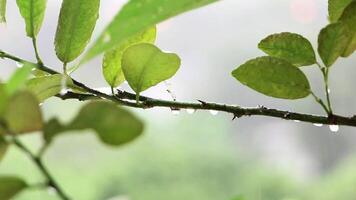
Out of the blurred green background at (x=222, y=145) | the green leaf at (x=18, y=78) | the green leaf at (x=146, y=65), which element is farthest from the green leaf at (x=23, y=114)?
the blurred green background at (x=222, y=145)

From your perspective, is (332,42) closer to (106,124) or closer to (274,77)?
(274,77)

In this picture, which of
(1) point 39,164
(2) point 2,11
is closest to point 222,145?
(2) point 2,11

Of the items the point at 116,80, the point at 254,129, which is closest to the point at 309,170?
A: the point at 254,129

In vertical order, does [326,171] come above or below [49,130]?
below

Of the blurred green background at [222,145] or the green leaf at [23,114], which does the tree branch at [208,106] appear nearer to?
the green leaf at [23,114]

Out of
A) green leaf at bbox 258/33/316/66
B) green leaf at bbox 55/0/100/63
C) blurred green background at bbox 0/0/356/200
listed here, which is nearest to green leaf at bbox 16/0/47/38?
green leaf at bbox 55/0/100/63

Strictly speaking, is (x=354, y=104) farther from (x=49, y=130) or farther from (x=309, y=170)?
(x=49, y=130)
